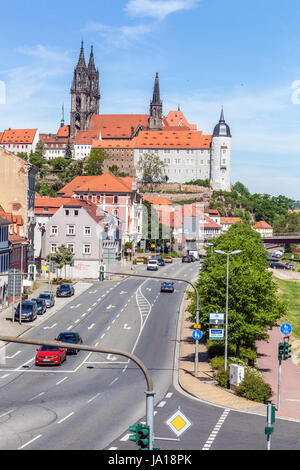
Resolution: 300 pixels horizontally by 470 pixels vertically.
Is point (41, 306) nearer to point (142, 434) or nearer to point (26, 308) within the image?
point (26, 308)

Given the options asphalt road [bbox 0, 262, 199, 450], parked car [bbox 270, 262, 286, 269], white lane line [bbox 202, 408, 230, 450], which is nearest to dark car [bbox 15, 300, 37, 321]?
asphalt road [bbox 0, 262, 199, 450]

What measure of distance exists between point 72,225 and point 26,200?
541 inches

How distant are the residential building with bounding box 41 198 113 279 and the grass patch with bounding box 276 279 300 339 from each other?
25590 mm

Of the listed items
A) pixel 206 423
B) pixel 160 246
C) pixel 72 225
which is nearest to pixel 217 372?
pixel 206 423

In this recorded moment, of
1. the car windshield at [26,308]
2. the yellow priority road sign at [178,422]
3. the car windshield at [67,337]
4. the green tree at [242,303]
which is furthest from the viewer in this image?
the car windshield at [26,308]

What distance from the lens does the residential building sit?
91438 mm

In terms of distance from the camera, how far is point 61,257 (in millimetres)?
84562

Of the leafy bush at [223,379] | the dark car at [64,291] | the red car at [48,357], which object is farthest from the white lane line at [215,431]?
the dark car at [64,291]

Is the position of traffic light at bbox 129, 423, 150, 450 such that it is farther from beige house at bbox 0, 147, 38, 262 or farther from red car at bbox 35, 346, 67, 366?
beige house at bbox 0, 147, 38, 262

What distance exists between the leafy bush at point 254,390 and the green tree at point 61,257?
48526mm

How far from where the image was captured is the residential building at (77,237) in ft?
300

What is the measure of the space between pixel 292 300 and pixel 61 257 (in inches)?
1236

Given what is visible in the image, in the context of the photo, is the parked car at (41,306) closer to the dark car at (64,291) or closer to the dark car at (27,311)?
the dark car at (27,311)
